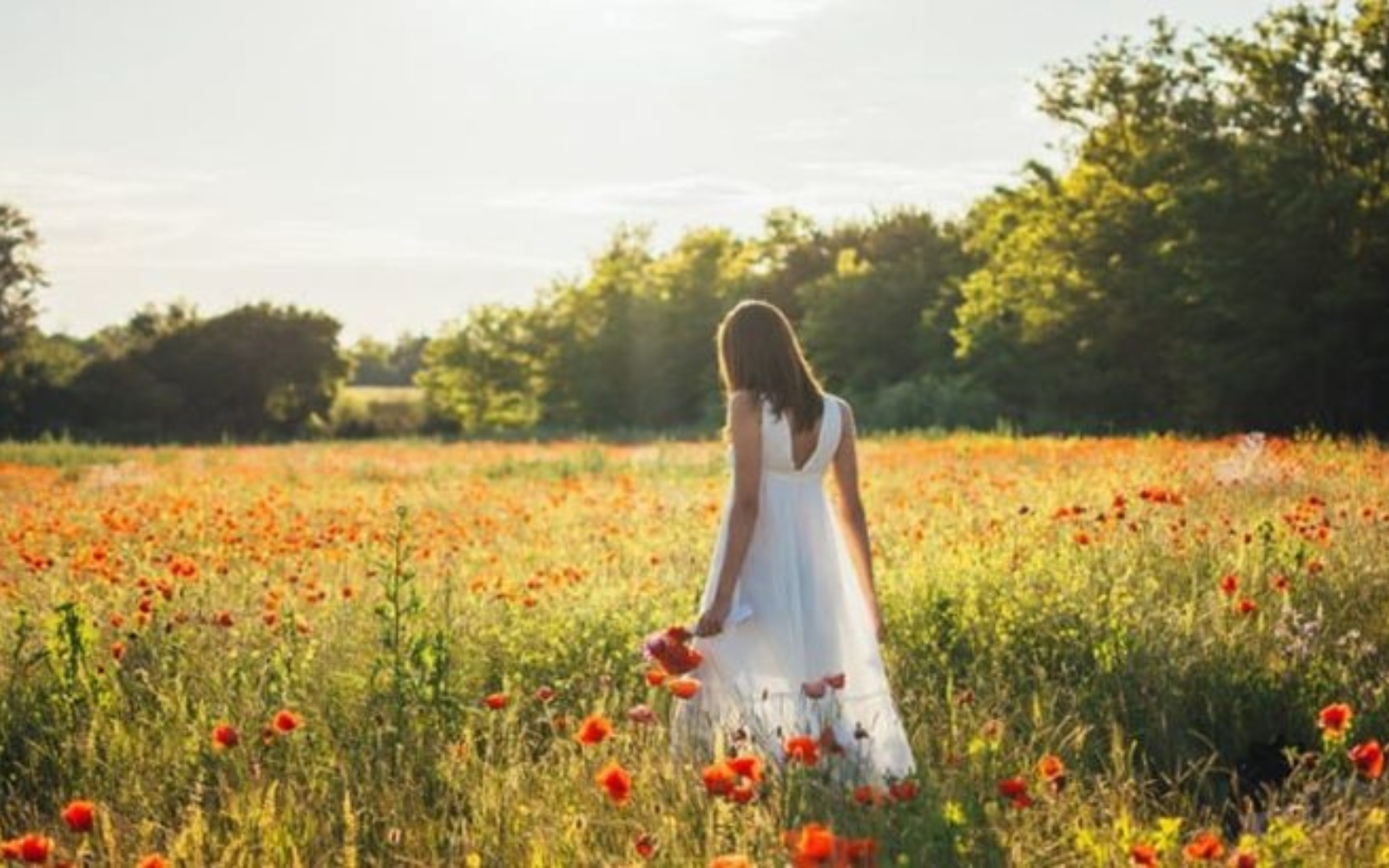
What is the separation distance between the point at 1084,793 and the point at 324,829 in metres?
2.70

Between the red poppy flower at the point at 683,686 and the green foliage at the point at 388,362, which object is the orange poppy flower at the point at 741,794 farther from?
the green foliage at the point at 388,362

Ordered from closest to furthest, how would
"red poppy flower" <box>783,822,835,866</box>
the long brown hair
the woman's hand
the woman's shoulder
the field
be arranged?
"red poppy flower" <box>783,822,835,866</box> → the field → the long brown hair → the woman's hand → the woman's shoulder

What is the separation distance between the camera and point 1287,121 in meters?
30.9

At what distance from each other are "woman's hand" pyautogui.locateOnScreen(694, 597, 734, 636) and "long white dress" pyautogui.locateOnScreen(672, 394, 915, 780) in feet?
0.18

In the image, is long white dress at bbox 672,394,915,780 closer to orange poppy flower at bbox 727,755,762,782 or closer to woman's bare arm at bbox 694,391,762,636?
woman's bare arm at bbox 694,391,762,636

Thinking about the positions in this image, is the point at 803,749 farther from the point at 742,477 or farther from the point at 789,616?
the point at 789,616

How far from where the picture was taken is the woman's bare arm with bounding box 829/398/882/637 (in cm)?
541

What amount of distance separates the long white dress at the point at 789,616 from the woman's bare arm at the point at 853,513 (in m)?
0.05

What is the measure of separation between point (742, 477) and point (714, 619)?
0.58 meters

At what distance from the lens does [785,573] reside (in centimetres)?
540

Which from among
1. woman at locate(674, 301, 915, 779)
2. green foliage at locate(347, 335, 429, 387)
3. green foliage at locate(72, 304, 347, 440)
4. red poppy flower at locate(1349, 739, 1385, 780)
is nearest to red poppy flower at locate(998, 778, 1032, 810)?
red poppy flower at locate(1349, 739, 1385, 780)

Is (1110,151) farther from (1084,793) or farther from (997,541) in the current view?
(1084,793)

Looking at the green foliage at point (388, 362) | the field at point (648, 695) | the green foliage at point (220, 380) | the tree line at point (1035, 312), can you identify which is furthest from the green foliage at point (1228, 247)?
the green foliage at point (388, 362)

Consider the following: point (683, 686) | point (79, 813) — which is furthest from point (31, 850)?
point (683, 686)
